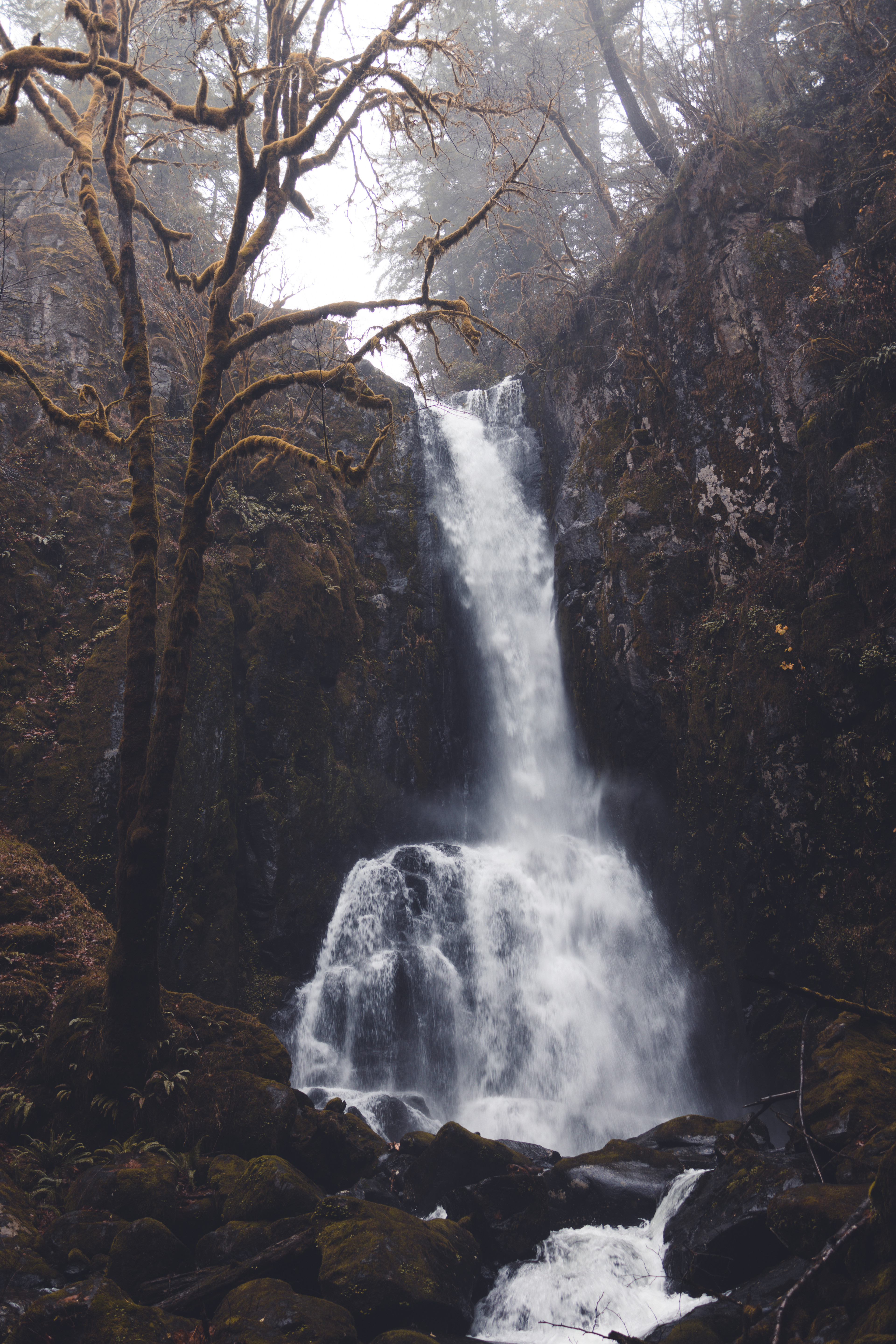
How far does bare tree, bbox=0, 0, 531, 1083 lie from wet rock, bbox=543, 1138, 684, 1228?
3.91 meters

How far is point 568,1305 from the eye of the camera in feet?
16.6

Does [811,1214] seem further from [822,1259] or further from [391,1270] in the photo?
[391,1270]

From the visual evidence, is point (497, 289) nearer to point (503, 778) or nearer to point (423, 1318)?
point (503, 778)

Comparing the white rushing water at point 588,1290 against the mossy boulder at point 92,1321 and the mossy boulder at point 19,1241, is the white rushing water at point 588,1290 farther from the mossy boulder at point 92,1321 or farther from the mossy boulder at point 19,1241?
the mossy boulder at point 19,1241

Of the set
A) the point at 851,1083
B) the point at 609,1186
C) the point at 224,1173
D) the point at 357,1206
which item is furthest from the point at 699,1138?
the point at 224,1173

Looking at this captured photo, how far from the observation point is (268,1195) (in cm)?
474

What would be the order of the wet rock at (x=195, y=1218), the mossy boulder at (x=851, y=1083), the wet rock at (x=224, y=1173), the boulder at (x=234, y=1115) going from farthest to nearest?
the boulder at (x=234, y=1115) < the mossy boulder at (x=851, y=1083) < the wet rock at (x=224, y=1173) < the wet rock at (x=195, y=1218)

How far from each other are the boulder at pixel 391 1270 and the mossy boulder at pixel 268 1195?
0.61 ft

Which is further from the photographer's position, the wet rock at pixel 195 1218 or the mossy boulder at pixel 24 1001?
the mossy boulder at pixel 24 1001

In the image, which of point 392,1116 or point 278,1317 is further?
point 392,1116

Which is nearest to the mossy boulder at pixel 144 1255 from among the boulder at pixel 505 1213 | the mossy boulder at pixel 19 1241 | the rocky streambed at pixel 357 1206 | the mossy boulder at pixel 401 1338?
the rocky streambed at pixel 357 1206

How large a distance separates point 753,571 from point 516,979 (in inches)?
271

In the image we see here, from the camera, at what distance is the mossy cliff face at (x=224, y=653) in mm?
8477

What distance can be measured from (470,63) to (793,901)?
1015 cm
